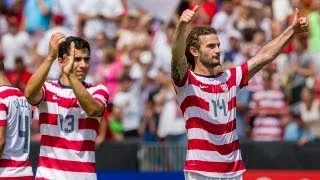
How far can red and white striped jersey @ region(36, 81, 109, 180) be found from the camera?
10.5m

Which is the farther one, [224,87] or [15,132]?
[224,87]

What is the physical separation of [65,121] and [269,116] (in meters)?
6.93

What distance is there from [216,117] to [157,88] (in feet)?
25.3

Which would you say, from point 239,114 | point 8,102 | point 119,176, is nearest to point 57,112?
point 8,102

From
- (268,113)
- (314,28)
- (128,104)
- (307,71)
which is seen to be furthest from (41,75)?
(314,28)

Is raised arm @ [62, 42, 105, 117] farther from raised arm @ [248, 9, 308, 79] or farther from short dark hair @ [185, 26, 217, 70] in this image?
raised arm @ [248, 9, 308, 79]

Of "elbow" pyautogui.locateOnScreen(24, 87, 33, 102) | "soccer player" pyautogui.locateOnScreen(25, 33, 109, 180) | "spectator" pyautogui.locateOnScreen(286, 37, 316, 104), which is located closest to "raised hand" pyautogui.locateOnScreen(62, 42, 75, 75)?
"soccer player" pyautogui.locateOnScreen(25, 33, 109, 180)

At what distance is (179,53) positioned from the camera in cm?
1018

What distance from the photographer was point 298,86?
57.8 ft

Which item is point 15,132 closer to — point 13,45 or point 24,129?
point 24,129

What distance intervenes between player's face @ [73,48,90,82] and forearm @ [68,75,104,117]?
13.0 inches

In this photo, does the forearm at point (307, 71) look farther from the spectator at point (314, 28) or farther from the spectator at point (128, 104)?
the spectator at point (128, 104)

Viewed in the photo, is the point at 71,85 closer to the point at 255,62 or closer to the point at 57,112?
the point at 57,112

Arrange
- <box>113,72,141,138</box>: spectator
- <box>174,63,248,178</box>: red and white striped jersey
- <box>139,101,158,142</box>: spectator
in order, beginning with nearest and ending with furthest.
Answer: <box>174,63,248,178</box>: red and white striped jersey → <box>139,101,158,142</box>: spectator → <box>113,72,141,138</box>: spectator
